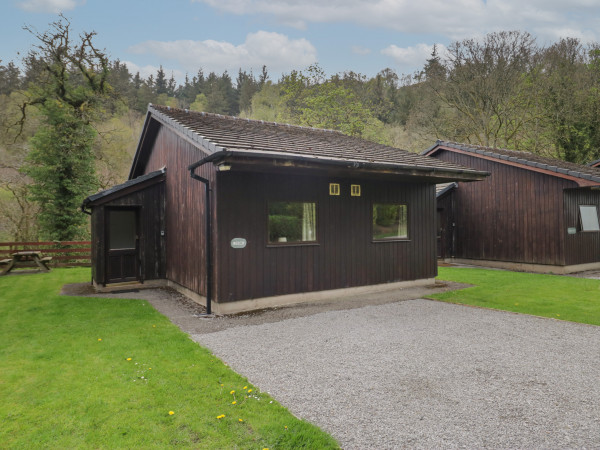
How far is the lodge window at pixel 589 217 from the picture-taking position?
35.7 ft

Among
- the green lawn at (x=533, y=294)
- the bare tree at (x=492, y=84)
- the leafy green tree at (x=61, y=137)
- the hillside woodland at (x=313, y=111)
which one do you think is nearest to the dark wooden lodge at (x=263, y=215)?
the green lawn at (x=533, y=294)

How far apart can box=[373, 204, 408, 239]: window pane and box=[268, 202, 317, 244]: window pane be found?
161 centimetres

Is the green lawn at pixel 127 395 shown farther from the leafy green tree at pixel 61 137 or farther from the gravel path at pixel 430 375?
the leafy green tree at pixel 61 137

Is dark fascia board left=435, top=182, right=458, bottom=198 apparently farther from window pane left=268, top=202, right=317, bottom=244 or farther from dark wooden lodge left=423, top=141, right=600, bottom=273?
window pane left=268, top=202, right=317, bottom=244

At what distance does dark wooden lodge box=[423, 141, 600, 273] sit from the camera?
1045 centimetres

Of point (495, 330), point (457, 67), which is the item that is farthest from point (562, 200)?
point (457, 67)

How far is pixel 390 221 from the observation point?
8.23 metres

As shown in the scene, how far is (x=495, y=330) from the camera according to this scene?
5082 mm

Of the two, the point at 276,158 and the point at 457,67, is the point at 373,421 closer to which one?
the point at 276,158

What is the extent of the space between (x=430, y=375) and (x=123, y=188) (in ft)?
25.5

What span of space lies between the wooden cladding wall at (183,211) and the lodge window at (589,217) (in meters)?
11.0

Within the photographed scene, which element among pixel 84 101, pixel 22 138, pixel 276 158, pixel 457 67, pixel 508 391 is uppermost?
pixel 457 67

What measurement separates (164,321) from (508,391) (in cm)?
474

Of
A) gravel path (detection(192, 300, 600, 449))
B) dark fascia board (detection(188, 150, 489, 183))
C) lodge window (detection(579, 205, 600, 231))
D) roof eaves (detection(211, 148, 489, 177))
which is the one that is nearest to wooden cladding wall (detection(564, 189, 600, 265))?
lodge window (detection(579, 205, 600, 231))
